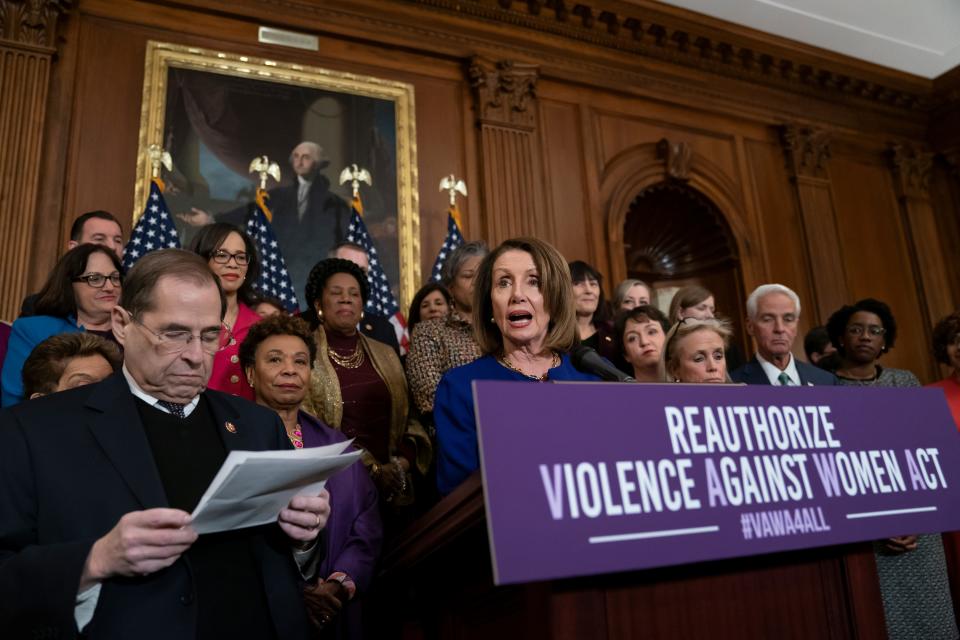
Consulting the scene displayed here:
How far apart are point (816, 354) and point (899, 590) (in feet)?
11.3

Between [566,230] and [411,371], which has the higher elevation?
[566,230]

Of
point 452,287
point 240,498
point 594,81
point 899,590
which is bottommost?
point 899,590

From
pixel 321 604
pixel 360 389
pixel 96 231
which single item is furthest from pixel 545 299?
pixel 96 231

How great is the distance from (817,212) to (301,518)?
8270mm

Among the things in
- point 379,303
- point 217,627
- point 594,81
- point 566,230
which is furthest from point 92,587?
point 594,81

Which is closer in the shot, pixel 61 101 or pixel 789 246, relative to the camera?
pixel 61 101

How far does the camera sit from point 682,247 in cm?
876

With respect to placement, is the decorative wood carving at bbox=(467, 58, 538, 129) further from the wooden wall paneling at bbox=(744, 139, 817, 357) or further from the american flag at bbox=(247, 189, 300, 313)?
the wooden wall paneling at bbox=(744, 139, 817, 357)

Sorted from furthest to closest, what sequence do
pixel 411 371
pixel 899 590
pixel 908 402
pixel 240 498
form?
pixel 411 371, pixel 899 590, pixel 908 402, pixel 240 498

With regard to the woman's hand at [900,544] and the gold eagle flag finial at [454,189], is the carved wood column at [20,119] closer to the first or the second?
the gold eagle flag finial at [454,189]

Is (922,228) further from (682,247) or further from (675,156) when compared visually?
(675,156)

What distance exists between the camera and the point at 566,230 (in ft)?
23.6

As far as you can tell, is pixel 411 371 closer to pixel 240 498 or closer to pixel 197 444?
pixel 197 444

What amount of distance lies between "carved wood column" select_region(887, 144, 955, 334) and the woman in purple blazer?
831 cm
